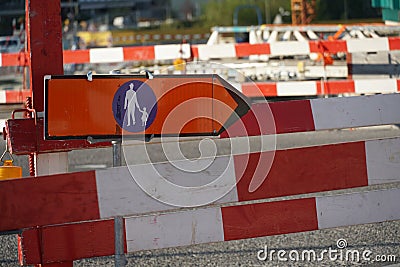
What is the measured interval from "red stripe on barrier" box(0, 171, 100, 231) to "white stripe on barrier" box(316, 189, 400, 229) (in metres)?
1.15

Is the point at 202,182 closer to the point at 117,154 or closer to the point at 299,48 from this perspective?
the point at 117,154

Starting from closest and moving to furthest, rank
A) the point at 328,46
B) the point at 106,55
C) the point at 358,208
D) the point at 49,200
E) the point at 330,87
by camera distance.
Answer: the point at 49,200, the point at 358,208, the point at 330,87, the point at 328,46, the point at 106,55

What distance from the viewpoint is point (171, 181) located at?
4.32 meters

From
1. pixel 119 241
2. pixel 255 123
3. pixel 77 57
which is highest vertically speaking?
pixel 77 57

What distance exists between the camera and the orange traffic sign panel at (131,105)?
13.9 ft

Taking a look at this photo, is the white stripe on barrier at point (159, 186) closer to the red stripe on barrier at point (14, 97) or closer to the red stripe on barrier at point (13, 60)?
the red stripe on barrier at point (14, 97)

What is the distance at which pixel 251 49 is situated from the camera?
12.5 metres

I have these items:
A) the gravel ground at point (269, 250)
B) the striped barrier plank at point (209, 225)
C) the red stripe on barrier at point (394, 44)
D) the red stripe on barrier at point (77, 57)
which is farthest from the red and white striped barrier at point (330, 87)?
the striped barrier plank at point (209, 225)

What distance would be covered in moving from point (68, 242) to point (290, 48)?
840 cm

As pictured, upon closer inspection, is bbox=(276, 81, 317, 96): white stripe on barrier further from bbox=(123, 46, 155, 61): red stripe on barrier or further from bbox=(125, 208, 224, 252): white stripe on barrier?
bbox=(125, 208, 224, 252): white stripe on barrier

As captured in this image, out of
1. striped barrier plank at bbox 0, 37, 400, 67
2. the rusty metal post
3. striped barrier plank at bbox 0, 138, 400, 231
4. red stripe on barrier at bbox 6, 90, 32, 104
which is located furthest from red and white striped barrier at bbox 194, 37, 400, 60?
the rusty metal post

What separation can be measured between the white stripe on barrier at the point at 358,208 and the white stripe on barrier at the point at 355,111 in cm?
35

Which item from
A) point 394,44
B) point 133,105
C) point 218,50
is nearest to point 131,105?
point 133,105

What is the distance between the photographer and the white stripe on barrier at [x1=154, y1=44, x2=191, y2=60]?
1235cm
